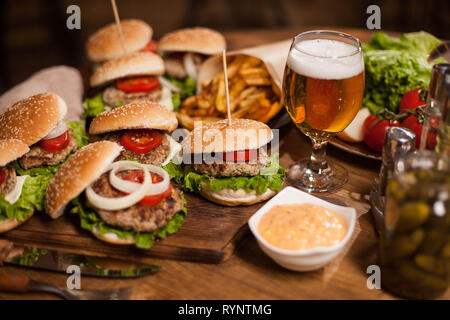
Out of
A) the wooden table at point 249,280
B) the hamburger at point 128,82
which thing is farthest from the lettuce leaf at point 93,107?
→ the wooden table at point 249,280

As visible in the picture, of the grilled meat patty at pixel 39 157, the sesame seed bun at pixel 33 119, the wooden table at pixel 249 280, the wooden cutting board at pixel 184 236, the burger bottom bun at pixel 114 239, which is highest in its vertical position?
the sesame seed bun at pixel 33 119

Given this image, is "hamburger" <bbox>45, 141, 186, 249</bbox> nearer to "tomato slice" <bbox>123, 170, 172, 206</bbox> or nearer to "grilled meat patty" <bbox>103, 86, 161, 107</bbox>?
"tomato slice" <bbox>123, 170, 172, 206</bbox>

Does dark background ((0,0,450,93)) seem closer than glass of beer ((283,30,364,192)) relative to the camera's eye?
No

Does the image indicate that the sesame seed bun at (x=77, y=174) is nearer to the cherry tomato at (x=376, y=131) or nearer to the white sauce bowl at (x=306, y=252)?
the white sauce bowl at (x=306, y=252)

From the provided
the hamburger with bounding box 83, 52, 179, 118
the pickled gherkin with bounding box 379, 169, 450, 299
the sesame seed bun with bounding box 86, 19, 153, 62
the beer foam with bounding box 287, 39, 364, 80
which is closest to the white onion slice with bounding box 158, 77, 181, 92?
the hamburger with bounding box 83, 52, 179, 118

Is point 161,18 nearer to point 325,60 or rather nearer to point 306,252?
point 325,60

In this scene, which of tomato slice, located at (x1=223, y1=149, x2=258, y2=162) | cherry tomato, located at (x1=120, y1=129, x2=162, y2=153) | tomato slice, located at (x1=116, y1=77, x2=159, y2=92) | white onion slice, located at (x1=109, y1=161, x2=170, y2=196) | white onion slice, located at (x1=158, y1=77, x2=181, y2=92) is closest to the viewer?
white onion slice, located at (x1=109, y1=161, x2=170, y2=196)
